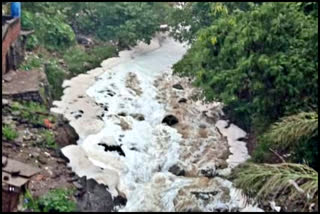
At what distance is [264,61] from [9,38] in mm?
5123

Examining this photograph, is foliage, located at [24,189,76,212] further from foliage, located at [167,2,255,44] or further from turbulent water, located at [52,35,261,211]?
foliage, located at [167,2,255,44]

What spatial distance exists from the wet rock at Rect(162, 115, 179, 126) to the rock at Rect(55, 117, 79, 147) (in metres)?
2.04

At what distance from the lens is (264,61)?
7785 mm

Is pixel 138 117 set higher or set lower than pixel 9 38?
lower

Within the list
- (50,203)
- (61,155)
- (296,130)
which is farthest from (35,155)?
(296,130)

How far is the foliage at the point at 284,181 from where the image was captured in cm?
551

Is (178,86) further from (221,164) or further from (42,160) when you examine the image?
(42,160)

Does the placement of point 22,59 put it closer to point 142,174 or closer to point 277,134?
point 142,174

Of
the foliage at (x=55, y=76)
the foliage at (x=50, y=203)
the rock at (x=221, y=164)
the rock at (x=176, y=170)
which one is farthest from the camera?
the foliage at (x=55, y=76)

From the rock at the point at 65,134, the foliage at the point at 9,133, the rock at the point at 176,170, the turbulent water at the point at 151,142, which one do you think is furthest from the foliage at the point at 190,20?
the foliage at the point at 9,133

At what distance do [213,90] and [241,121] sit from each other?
124 centimetres

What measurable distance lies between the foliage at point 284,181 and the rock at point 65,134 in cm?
341

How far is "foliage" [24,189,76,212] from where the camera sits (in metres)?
6.69

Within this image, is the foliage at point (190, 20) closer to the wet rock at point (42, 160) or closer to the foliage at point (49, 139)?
the foliage at point (49, 139)
